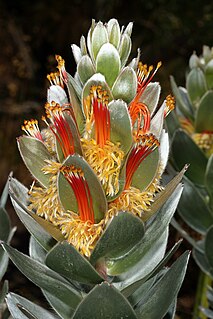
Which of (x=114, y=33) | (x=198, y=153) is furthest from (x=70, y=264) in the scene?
(x=198, y=153)

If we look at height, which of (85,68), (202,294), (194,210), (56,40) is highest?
(56,40)

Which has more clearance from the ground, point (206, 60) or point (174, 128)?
point (206, 60)

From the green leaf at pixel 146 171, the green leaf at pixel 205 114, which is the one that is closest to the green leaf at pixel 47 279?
the green leaf at pixel 146 171

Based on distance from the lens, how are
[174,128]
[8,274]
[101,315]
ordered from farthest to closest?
[8,274], [174,128], [101,315]

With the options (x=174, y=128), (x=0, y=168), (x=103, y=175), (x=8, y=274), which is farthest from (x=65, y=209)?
(x=0, y=168)

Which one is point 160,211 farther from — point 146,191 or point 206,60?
point 206,60

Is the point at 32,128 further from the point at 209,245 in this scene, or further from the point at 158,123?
the point at 209,245

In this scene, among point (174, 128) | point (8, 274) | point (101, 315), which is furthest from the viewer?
point (8, 274)

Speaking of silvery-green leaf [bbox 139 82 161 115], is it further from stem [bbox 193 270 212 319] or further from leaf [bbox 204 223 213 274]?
stem [bbox 193 270 212 319]
